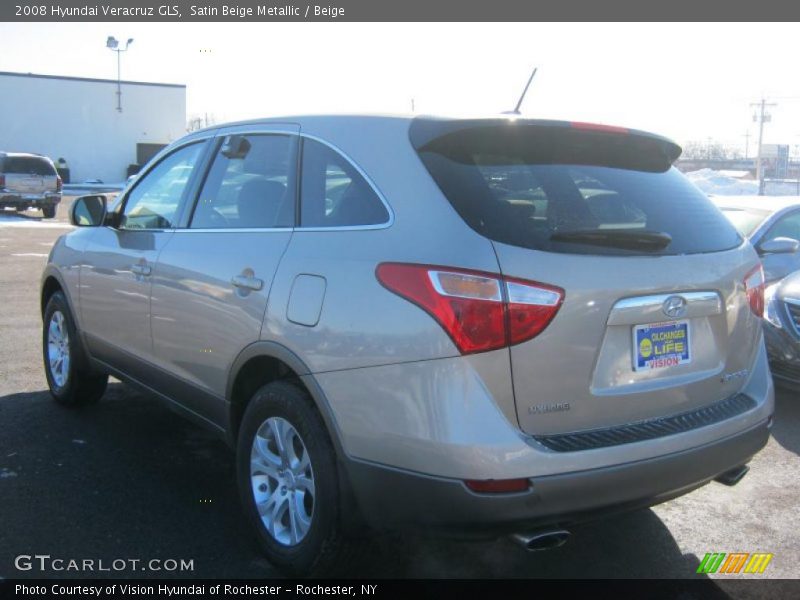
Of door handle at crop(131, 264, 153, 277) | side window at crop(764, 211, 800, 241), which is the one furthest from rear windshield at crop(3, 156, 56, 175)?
door handle at crop(131, 264, 153, 277)

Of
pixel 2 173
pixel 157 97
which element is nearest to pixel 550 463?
pixel 2 173

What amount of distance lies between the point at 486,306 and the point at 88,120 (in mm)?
54814

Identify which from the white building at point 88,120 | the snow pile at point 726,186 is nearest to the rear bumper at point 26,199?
the white building at point 88,120

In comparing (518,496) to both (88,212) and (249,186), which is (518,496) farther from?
(88,212)

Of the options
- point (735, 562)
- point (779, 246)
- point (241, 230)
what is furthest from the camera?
point (779, 246)

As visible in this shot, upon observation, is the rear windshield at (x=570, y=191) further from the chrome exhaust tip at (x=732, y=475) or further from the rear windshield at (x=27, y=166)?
the rear windshield at (x=27, y=166)

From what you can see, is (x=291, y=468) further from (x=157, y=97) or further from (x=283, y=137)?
(x=157, y=97)

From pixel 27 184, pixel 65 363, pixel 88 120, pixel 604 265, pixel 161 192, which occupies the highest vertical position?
pixel 88 120

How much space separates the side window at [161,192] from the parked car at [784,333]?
4024 mm

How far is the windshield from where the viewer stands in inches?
304

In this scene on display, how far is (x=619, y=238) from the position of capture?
2.90 m

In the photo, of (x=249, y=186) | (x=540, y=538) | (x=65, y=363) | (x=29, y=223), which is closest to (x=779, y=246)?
(x=249, y=186)

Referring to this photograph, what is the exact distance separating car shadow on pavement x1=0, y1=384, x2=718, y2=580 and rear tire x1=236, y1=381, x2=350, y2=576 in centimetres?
16

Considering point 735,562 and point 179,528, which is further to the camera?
point 179,528
